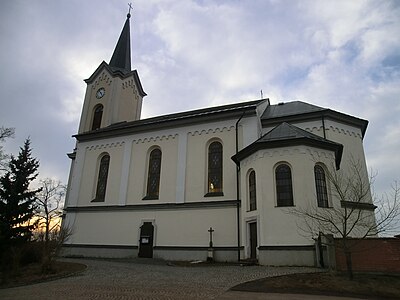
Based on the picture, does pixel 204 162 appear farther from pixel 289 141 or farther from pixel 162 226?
pixel 289 141

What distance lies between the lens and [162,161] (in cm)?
2222

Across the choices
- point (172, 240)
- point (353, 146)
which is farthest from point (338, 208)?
point (172, 240)

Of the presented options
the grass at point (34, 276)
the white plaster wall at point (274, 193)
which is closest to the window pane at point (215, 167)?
the white plaster wall at point (274, 193)

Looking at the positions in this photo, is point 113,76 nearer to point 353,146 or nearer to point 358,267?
point 353,146

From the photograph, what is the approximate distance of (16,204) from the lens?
19.0 meters

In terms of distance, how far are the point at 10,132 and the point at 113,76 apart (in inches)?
472

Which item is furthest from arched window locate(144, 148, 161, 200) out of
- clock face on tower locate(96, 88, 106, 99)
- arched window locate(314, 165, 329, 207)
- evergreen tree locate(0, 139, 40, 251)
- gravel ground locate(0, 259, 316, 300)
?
clock face on tower locate(96, 88, 106, 99)

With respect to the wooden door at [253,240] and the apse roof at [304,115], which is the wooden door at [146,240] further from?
the apse roof at [304,115]

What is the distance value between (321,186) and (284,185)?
75.5 inches

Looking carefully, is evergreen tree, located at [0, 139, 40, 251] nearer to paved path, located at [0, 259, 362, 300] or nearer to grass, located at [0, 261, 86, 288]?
grass, located at [0, 261, 86, 288]

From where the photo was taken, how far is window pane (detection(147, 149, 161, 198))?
22069mm

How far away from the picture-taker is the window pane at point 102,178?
78.5ft

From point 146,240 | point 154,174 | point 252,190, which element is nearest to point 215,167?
point 252,190

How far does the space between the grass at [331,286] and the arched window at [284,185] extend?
17.6ft
